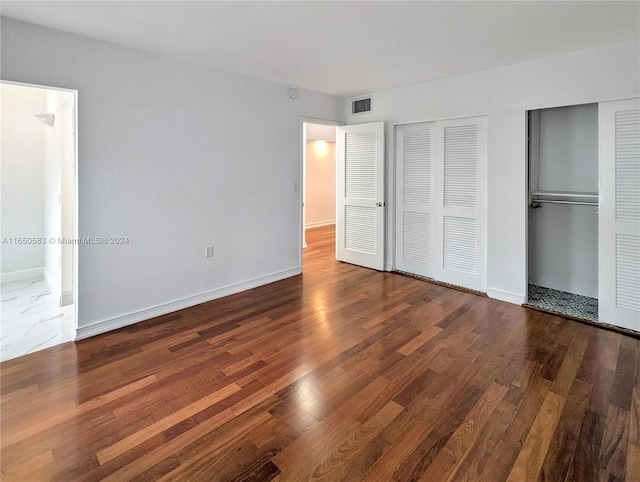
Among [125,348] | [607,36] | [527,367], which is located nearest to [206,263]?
[125,348]

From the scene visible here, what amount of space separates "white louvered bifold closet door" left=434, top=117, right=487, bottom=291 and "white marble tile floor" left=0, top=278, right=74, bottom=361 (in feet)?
Answer: 13.4

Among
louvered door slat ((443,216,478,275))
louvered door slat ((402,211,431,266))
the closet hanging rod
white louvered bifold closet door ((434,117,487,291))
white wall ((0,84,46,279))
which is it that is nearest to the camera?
the closet hanging rod

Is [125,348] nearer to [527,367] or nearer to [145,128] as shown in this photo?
[145,128]

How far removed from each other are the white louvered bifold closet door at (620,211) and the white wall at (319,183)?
6.63 meters

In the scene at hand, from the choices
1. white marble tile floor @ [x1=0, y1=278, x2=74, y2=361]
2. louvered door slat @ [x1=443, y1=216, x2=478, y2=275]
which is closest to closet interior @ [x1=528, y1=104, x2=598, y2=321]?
louvered door slat @ [x1=443, y1=216, x2=478, y2=275]

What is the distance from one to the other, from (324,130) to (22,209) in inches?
231

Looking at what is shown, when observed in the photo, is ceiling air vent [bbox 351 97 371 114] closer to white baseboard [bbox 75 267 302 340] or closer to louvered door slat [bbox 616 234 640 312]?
white baseboard [bbox 75 267 302 340]

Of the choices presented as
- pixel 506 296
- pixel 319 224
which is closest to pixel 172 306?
pixel 506 296

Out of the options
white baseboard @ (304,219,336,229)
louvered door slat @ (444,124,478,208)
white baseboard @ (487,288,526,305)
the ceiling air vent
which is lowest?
white baseboard @ (487,288,526,305)

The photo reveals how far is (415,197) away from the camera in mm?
4809

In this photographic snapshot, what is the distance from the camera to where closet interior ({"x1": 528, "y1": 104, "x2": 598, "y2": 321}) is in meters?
3.81

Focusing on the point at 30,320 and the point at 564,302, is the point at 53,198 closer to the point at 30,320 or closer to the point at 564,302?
the point at 30,320

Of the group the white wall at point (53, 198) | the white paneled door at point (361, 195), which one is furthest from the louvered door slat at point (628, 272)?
the white wall at point (53, 198)

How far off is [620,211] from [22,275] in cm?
674
